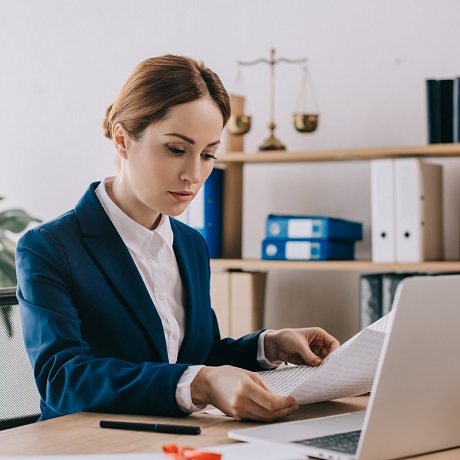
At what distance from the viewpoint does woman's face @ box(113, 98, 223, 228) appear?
1401 mm

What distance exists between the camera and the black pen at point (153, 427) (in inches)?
42.1

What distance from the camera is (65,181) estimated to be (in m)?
3.67

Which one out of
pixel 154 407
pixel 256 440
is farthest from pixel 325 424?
pixel 154 407

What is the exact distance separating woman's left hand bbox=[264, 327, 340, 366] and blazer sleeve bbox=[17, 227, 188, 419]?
1.01 feet

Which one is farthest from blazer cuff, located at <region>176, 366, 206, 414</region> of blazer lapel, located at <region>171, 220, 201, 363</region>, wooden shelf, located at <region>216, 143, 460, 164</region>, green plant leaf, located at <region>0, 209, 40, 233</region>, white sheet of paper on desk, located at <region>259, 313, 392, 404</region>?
green plant leaf, located at <region>0, 209, 40, 233</region>

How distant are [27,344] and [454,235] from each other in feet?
6.77

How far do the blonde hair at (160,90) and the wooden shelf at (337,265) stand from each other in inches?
56.2

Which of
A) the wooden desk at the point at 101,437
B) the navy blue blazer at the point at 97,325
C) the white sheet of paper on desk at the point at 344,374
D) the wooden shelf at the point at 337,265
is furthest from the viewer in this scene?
the wooden shelf at the point at 337,265

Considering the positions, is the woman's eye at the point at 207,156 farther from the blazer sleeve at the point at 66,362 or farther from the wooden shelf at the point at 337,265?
the wooden shelf at the point at 337,265

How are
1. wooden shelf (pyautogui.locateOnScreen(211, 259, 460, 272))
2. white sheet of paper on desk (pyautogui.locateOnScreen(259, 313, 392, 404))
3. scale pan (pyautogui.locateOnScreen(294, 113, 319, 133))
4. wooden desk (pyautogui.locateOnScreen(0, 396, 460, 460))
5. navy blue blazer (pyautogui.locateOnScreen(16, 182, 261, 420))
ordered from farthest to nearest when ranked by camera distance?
scale pan (pyautogui.locateOnScreen(294, 113, 319, 133)) < wooden shelf (pyautogui.locateOnScreen(211, 259, 460, 272)) < navy blue blazer (pyautogui.locateOnScreen(16, 182, 261, 420)) < white sheet of paper on desk (pyautogui.locateOnScreen(259, 313, 392, 404)) < wooden desk (pyautogui.locateOnScreen(0, 396, 460, 460))

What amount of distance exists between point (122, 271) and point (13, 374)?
0.35 metres

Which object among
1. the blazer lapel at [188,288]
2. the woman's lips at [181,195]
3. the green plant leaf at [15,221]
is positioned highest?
the green plant leaf at [15,221]

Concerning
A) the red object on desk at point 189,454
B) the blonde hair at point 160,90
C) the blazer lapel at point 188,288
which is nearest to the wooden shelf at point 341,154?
the blazer lapel at point 188,288

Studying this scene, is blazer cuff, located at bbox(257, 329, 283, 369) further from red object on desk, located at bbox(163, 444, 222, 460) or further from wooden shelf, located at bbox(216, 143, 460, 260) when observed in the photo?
wooden shelf, located at bbox(216, 143, 460, 260)
